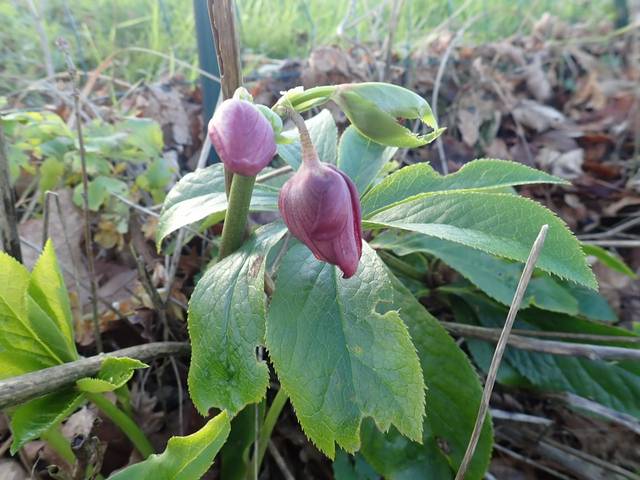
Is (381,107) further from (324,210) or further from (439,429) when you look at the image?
(439,429)

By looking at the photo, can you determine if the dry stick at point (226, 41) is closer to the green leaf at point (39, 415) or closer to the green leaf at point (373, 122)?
the green leaf at point (373, 122)

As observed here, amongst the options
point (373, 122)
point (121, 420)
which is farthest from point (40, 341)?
point (373, 122)

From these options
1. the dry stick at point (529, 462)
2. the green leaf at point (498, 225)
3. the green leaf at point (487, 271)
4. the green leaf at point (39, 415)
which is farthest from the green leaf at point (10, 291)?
the dry stick at point (529, 462)

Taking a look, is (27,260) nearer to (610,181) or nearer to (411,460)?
(411,460)

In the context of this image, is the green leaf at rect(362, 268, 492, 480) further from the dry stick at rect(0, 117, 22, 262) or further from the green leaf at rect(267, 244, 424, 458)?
the dry stick at rect(0, 117, 22, 262)

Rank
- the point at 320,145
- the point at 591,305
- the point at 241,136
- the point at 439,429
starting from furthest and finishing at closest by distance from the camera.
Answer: the point at 591,305 < the point at 320,145 < the point at 439,429 < the point at 241,136

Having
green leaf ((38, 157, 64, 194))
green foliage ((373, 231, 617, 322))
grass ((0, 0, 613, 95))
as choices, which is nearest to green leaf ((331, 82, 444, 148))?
green foliage ((373, 231, 617, 322))
